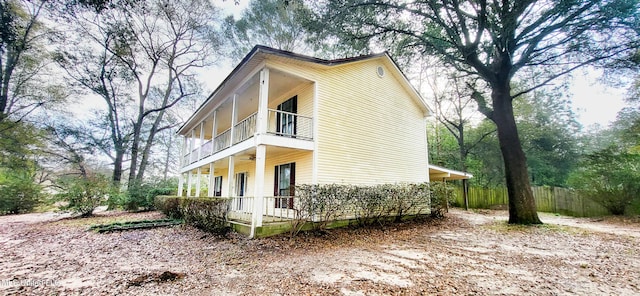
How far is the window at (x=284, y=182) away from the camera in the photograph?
10523 millimetres

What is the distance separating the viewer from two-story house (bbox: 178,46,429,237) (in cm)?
907

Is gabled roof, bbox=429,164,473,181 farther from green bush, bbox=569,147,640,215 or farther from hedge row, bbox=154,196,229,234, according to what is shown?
hedge row, bbox=154,196,229,234

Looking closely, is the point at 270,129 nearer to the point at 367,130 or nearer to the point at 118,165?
the point at 367,130

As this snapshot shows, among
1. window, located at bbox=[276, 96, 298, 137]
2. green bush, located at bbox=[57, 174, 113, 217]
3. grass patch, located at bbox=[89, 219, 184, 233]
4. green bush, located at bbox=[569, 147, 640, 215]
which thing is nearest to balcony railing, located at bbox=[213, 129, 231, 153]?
window, located at bbox=[276, 96, 298, 137]

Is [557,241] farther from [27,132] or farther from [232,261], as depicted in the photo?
[27,132]

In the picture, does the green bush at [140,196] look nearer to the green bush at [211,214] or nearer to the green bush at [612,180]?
the green bush at [211,214]

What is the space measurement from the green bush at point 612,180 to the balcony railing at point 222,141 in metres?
17.1

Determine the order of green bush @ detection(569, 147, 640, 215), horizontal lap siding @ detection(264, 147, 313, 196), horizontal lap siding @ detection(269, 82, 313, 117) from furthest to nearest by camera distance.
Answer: green bush @ detection(569, 147, 640, 215) < horizontal lap siding @ detection(269, 82, 313, 117) < horizontal lap siding @ detection(264, 147, 313, 196)

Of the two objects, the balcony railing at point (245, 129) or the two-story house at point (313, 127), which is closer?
the two-story house at point (313, 127)

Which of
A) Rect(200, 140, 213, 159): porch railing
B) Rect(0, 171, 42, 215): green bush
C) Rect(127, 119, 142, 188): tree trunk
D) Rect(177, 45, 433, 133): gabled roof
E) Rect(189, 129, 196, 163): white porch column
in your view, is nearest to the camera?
Rect(177, 45, 433, 133): gabled roof

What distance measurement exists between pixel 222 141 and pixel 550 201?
765 inches

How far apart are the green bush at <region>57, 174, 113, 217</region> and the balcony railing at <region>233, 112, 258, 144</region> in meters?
9.80

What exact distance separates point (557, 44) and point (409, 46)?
214 inches

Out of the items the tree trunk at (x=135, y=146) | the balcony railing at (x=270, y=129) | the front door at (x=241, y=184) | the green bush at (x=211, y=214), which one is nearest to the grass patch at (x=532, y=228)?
the balcony railing at (x=270, y=129)
